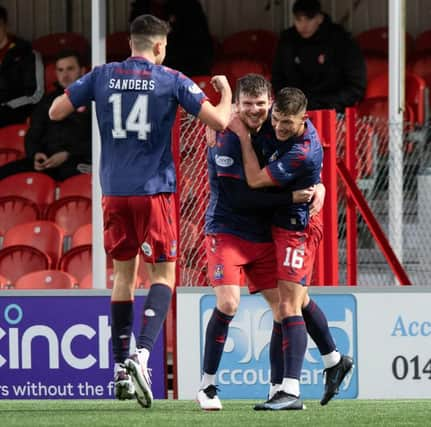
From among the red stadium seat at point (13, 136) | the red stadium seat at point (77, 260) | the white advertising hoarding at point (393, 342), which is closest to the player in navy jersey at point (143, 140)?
the white advertising hoarding at point (393, 342)

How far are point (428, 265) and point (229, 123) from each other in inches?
142

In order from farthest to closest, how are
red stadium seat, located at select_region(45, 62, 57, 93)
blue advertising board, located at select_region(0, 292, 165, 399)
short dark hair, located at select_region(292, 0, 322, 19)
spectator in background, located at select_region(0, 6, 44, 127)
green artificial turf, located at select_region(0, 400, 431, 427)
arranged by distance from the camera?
1. red stadium seat, located at select_region(45, 62, 57, 93)
2. spectator in background, located at select_region(0, 6, 44, 127)
3. short dark hair, located at select_region(292, 0, 322, 19)
4. blue advertising board, located at select_region(0, 292, 165, 399)
5. green artificial turf, located at select_region(0, 400, 431, 427)

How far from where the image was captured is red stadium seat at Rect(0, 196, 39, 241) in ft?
42.3

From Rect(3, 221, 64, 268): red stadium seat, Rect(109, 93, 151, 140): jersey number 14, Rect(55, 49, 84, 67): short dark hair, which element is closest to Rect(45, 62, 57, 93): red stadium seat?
Rect(55, 49, 84, 67): short dark hair

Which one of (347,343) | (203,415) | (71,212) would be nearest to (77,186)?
(71,212)

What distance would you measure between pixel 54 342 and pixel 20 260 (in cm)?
224

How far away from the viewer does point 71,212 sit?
12742 millimetres

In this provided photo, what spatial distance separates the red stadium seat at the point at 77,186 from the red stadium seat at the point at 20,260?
744mm

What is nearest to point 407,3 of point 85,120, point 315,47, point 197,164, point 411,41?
point 411,41

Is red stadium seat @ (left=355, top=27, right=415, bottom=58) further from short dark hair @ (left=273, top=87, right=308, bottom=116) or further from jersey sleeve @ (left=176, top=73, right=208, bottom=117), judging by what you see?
jersey sleeve @ (left=176, top=73, right=208, bottom=117)

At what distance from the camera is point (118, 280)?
26.0ft

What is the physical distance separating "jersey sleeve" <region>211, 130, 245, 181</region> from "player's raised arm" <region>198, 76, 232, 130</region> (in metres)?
0.25

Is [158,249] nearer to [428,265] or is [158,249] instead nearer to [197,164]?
[197,164]

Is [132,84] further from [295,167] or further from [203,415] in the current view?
[203,415]
